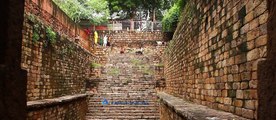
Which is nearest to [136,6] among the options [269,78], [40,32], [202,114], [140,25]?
[140,25]

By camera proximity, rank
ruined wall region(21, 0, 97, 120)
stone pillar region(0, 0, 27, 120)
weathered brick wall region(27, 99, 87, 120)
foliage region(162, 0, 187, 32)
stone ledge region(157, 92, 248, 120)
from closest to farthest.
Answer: stone pillar region(0, 0, 27, 120) < stone ledge region(157, 92, 248, 120) < weathered brick wall region(27, 99, 87, 120) < ruined wall region(21, 0, 97, 120) < foliage region(162, 0, 187, 32)

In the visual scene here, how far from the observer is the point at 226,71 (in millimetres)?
4906

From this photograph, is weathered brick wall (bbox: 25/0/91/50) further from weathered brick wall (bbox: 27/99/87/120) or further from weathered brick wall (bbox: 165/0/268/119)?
weathered brick wall (bbox: 165/0/268/119)

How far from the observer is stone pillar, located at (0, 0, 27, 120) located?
→ 4.91 ft

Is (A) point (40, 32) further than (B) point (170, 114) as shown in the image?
Yes

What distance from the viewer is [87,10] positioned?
2378 centimetres

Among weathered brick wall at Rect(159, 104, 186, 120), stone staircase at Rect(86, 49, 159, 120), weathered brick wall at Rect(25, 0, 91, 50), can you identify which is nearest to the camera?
weathered brick wall at Rect(159, 104, 186, 120)

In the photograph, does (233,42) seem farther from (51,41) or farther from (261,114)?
(51,41)

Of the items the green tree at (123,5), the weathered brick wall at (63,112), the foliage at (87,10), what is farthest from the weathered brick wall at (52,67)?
the green tree at (123,5)

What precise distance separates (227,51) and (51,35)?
19.6 feet

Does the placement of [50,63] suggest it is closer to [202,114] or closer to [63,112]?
[63,112]

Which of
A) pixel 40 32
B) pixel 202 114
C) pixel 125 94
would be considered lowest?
pixel 125 94

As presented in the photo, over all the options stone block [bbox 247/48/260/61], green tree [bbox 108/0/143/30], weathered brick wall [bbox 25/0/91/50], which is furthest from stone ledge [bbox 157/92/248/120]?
green tree [bbox 108/0/143/30]

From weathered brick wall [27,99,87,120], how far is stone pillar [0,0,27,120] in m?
5.62
